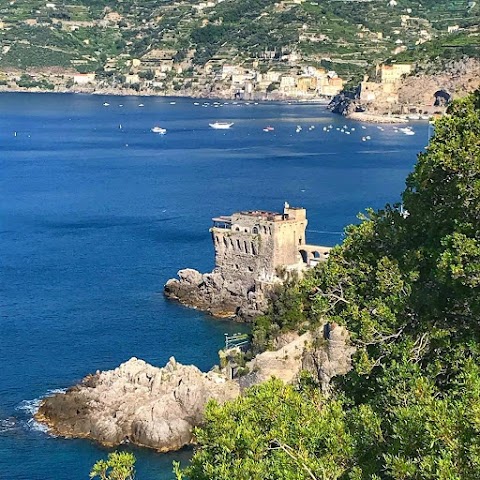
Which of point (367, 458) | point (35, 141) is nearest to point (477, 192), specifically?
point (367, 458)

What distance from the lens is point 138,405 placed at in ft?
85.1

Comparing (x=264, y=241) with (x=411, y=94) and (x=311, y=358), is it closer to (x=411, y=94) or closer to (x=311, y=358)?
(x=311, y=358)

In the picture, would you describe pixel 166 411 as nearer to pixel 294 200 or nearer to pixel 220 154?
pixel 294 200

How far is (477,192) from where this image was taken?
11078mm

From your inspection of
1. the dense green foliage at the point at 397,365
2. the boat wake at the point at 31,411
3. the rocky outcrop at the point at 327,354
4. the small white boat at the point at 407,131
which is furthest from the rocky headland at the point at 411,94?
the dense green foliage at the point at 397,365

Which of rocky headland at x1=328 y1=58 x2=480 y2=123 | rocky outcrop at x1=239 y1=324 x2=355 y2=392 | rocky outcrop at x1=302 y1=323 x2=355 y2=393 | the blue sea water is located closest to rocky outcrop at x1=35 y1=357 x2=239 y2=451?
the blue sea water

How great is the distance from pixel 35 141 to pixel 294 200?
5372cm

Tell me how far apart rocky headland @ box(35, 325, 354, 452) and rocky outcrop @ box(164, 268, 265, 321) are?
898 cm

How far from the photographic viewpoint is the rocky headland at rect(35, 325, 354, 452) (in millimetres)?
23625

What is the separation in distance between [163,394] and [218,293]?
1277 cm

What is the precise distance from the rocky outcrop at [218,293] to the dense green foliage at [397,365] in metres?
23.2

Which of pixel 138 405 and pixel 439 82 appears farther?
pixel 439 82

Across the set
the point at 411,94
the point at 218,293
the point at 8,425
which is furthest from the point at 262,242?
the point at 411,94

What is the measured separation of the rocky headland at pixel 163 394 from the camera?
2362 centimetres
